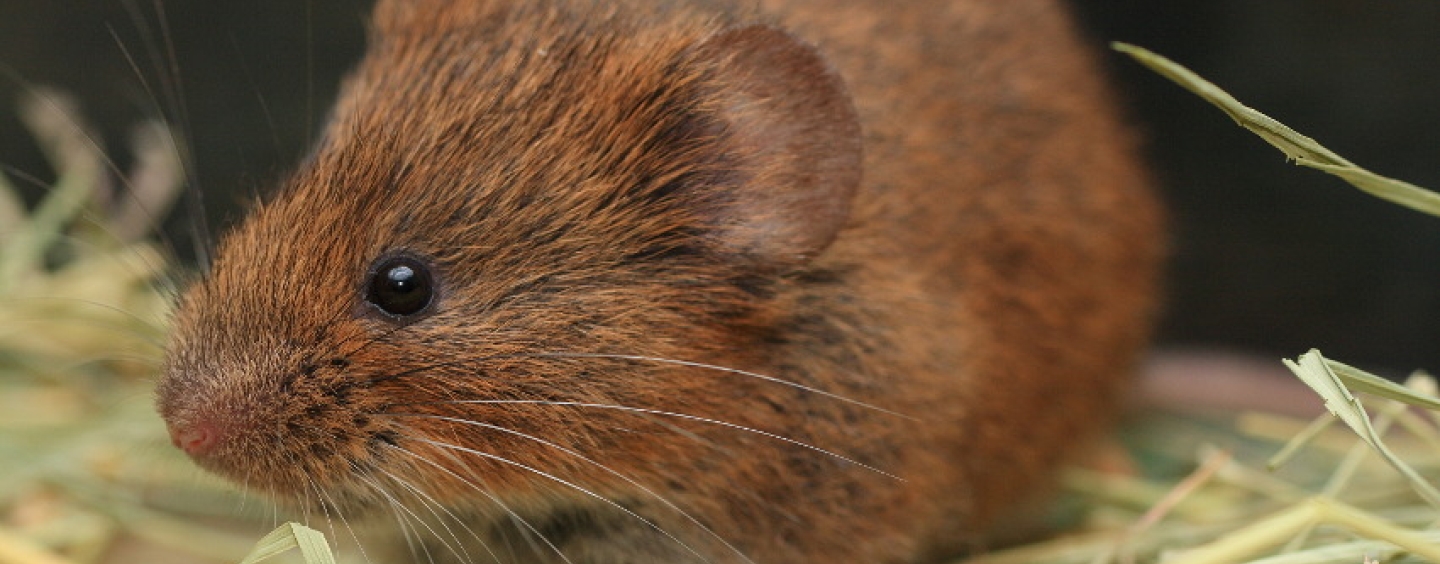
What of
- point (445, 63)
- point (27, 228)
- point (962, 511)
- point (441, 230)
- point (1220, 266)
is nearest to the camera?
point (441, 230)

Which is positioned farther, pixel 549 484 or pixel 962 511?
pixel 962 511

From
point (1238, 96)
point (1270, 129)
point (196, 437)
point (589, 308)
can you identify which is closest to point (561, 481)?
point (589, 308)

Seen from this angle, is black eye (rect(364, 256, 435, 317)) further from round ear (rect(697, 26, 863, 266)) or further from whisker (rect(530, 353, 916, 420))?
round ear (rect(697, 26, 863, 266))

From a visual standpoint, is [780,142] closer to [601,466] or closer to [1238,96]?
[601,466]

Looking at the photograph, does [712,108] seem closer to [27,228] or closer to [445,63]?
[445,63]

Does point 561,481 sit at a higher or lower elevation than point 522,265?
lower

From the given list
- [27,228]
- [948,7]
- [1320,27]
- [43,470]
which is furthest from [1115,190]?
[27,228]
